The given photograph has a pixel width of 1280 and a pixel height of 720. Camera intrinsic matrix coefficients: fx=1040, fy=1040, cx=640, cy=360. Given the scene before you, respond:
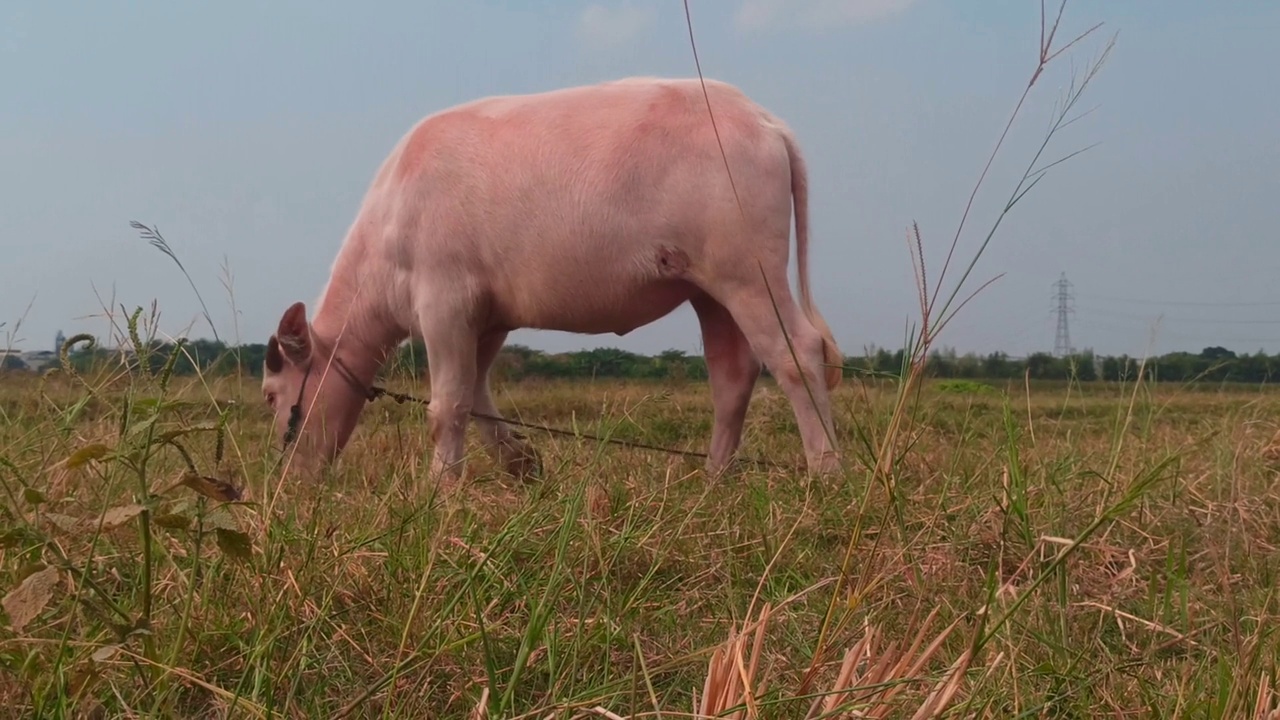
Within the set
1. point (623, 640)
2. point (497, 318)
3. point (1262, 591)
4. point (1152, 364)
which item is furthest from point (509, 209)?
point (1262, 591)

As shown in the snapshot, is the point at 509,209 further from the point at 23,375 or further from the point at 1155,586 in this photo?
the point at 1155,586

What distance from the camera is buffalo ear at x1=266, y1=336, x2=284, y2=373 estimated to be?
507 cm

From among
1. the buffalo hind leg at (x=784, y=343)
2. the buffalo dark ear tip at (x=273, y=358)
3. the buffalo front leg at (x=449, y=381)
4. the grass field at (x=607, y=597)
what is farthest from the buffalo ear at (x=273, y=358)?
the buffalo hind leg at (x=784, y=343)

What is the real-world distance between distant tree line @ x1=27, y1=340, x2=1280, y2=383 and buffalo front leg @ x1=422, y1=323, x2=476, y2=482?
105 millimetres

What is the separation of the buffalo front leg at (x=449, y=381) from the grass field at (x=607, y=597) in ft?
4.61

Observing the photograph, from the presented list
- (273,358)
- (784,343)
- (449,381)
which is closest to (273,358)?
(273,358)

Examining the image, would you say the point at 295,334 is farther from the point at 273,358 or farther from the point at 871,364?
the point at 871,364

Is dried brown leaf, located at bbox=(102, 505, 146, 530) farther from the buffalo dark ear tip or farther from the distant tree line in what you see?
the buffalo dark ear tip

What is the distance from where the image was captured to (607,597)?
181cm

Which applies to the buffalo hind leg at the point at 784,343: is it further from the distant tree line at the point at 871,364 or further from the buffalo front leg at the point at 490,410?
the buffalo front leg at the point at 490,410

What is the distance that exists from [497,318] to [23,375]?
6.35ft

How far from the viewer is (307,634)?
5.77ft

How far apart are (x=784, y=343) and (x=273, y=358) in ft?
8.46

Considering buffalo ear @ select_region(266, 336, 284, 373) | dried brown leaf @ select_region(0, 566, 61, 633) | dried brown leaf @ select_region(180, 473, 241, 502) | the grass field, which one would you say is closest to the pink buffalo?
buffalo ear @ select_region(266, 336, 284, 373)
